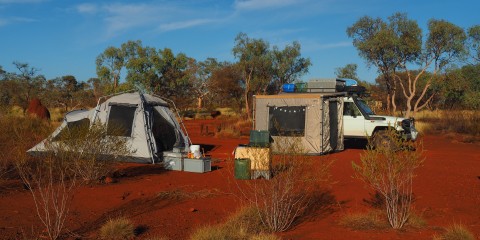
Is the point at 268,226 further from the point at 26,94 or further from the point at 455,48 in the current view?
the point at 26,94

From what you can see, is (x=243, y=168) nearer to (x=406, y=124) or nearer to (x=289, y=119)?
(x=289, y=119)

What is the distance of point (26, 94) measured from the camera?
4525 centimetres

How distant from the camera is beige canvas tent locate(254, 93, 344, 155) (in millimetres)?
15422

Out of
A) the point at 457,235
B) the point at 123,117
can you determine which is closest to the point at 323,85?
the point at 123,117

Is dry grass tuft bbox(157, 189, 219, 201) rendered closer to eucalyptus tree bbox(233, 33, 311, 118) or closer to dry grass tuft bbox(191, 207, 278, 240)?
dry grass tuft bbox(191, 207, 278, 240)

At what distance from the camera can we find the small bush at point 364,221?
6.94 m

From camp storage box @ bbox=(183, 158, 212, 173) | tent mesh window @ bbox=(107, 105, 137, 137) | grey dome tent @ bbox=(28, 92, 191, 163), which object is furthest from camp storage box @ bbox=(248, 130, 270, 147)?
tent mesh window @ bbox=(107, 105, 137, 137)

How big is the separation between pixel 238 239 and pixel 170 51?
95.1 ft

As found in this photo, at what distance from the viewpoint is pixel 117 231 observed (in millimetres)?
6344

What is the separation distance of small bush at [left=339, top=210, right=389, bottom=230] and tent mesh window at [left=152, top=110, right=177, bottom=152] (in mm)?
8122

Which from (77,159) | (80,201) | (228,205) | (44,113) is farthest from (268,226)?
(44,113)

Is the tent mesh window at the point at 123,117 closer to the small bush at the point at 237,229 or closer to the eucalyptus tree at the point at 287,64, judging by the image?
the small bush at the point at 237,229

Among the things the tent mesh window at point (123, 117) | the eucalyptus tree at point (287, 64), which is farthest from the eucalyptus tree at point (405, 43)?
the tent mesh window at point (123, 117)

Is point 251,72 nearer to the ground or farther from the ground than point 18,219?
farther from the ground
